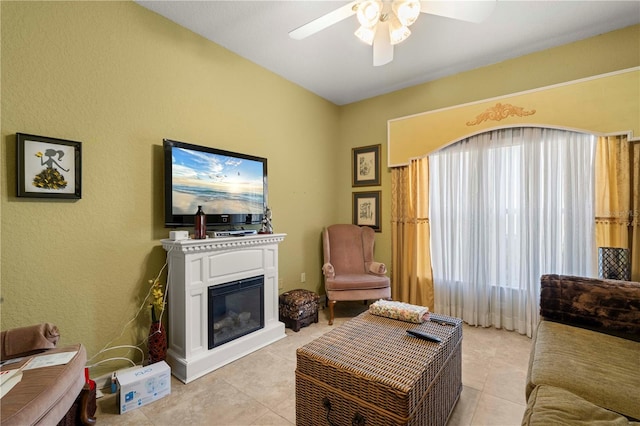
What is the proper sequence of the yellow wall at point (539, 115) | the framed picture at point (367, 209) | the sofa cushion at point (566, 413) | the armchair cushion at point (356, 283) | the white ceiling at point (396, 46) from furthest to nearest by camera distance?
the framed picture at point (367, 209)
the armchair cushion at point (356, 283)
the yellow wall at point (539, 115)
the white ceiling at point (396, 46)
the sofa cushion at point (566, 413)

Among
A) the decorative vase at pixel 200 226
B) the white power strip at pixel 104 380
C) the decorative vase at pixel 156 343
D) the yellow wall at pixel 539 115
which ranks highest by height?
the yellow wall at pixel 539 115

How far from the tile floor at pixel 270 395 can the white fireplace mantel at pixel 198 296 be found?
9 centimetres

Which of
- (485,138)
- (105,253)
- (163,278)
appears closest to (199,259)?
(163,278)

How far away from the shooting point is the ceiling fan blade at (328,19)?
5.59 feet

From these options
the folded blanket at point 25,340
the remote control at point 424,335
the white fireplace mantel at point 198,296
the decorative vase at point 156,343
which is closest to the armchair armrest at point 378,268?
the white fireplace mantel at point 198,296

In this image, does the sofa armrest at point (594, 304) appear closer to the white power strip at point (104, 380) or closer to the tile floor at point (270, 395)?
the tile floor at point (270, 395)

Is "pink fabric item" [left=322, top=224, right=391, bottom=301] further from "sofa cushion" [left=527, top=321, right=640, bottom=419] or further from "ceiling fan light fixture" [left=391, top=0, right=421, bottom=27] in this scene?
"ceiling fan light fixture" [left=391, top=0, right=421, bottom=27]

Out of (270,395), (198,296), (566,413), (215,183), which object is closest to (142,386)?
(198,296)

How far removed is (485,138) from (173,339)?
3522mm

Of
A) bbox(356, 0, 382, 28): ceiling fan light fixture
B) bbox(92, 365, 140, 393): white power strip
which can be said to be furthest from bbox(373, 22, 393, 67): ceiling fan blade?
bbox(92, 365, 140, 393): white power strip

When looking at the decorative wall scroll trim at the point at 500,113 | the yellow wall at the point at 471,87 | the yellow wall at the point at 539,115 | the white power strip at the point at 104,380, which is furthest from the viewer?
the decorative wall scroll trim at the point at 500,113

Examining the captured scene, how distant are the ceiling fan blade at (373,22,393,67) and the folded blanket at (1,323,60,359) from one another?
8.93 ft

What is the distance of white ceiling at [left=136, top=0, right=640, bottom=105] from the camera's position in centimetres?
217

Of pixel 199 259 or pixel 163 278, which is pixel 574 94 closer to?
pixel 199 259
